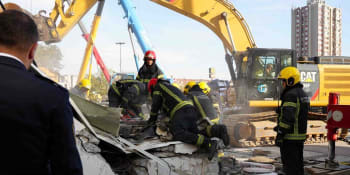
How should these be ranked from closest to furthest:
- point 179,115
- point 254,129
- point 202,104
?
point 179,115, point 202,104, point 254,129

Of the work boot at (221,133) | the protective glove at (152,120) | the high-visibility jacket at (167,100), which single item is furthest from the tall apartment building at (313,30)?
the protective glove at (152,120)

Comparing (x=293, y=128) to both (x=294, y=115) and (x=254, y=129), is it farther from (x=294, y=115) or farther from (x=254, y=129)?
(x=254, y=129)

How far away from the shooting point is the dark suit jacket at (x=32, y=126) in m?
1.27

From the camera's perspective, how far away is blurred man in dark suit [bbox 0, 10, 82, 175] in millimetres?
1274

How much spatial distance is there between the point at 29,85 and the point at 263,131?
813 centimetres

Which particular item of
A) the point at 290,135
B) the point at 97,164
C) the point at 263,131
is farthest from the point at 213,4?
the point at 97,164

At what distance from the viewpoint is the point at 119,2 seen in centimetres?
1117

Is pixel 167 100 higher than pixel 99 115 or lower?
higher

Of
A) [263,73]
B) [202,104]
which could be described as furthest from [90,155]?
[263,73]

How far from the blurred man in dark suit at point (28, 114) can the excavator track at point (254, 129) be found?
7.81 metres

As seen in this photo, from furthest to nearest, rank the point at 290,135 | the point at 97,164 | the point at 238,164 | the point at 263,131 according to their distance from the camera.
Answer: the point at 263,131, the point at 238,164, the point at 290,135, the point at 97,164

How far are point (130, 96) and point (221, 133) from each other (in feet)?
6.51

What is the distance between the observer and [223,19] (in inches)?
402

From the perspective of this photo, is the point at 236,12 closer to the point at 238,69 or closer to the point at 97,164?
the point at 238,69
